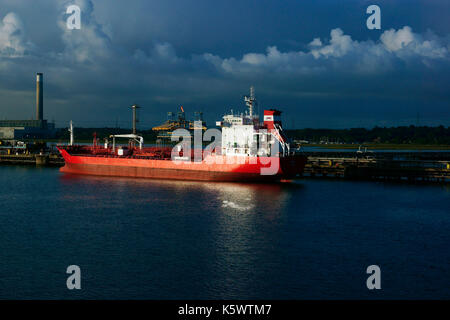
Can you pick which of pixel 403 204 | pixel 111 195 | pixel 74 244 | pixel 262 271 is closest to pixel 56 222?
pixel 74 244

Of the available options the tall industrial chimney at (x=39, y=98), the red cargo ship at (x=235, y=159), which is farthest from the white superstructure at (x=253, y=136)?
the tall industrial chimney at (x=39, y=98)

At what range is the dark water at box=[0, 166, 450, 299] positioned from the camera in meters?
15.5

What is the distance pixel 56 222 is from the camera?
24.9 metres

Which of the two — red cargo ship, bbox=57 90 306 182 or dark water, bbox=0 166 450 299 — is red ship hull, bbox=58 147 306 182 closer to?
red cargo ship, bbox=57 90 306 182

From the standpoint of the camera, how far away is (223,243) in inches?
814

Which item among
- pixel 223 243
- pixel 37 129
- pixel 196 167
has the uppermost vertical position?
pixel 37 129

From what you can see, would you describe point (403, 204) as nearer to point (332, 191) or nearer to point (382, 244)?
point (332, 191)

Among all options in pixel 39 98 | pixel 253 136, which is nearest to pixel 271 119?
pixel 253 136

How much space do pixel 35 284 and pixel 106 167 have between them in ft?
102

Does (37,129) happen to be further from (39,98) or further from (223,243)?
(223,243)

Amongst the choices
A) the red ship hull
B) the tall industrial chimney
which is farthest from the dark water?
the tall industrial chimney

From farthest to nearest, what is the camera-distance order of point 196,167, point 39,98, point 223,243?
point 39,98 → point 196,167 → point 223,243

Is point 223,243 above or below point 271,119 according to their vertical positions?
below

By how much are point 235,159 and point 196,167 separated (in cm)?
419
